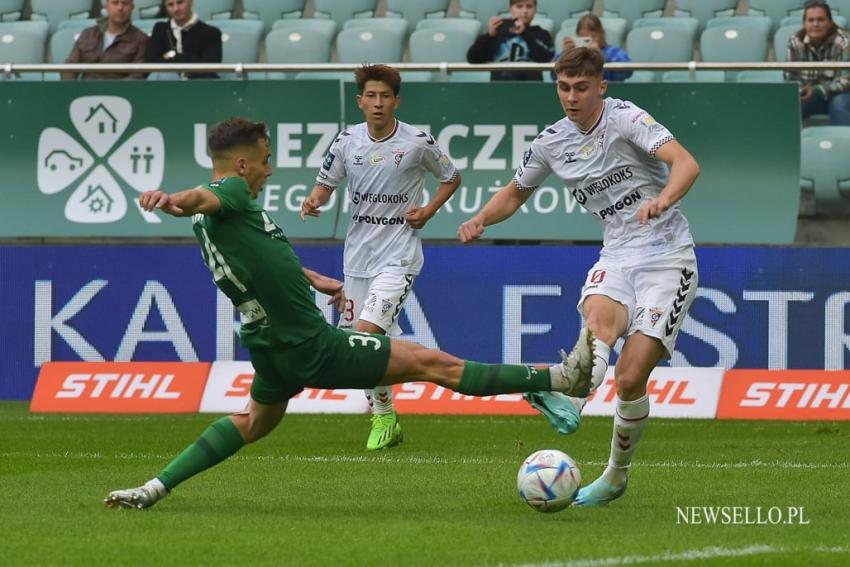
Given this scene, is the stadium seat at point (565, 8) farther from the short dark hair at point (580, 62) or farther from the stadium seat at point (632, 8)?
the short dark hair at point (580, 62)

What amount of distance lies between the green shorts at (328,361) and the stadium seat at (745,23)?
10309mm

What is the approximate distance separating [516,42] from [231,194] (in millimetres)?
8317

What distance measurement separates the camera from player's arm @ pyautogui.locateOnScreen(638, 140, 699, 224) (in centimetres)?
754

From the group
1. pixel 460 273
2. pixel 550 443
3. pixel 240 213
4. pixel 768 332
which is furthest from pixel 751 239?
pixel 240 213

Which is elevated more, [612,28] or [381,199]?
[612,28]

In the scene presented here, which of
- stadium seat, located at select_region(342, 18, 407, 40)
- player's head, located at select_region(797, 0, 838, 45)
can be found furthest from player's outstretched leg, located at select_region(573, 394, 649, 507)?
stadium seat, located at select_region(342, 18, 407, 40)

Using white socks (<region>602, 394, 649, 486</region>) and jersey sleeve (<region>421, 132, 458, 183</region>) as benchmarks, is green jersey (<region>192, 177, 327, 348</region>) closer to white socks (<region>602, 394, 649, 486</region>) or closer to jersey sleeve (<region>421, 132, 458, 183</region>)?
white socks (<region>602, 394, 649, 486</region>)

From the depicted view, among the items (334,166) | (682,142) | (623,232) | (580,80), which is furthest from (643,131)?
(682,142)

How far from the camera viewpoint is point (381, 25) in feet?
58.0

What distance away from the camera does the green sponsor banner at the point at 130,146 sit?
15055mm

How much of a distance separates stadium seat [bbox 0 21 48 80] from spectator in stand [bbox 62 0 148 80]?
1764 millimetres

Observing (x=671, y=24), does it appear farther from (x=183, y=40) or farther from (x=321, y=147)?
(x=183, y=40)

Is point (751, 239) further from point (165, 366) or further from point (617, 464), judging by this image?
point (617, 464)

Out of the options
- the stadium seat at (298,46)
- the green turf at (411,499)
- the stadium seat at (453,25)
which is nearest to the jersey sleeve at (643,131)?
the green turf at (411,499)
